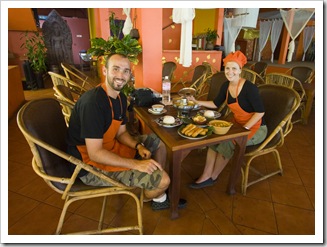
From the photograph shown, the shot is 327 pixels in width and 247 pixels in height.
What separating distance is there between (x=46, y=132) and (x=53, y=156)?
0.14 m

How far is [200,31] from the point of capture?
7066mm

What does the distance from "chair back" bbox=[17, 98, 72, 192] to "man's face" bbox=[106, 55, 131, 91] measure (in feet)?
1.24

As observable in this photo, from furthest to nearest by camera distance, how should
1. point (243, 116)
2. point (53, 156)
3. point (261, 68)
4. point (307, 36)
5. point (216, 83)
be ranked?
point (307, 36), point (261, 68), point (216, 83), point (243, 116), point (53, 156)

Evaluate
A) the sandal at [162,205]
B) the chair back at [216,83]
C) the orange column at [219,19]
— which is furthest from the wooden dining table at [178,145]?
the orange column at [219,19]

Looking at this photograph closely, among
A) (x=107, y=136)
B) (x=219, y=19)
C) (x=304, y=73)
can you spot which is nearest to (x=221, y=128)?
(x=107, y=136)

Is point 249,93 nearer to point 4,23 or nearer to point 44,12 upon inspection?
point 4,23

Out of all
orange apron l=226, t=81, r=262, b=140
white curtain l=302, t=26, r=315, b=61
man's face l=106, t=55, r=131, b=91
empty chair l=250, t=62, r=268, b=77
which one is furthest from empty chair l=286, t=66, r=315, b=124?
white curtain l=302, t=26, r=315, b=61

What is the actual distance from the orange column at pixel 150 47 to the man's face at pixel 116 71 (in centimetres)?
112

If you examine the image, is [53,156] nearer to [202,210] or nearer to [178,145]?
[178,145]

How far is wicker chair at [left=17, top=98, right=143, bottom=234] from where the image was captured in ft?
3.22

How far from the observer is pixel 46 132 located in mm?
1104

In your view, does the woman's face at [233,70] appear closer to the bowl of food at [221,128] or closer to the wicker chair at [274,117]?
the wicker chair at [274,117]

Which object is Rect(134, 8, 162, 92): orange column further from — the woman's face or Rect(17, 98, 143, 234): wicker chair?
Rect(17, 98, 143, 234): wicker chair

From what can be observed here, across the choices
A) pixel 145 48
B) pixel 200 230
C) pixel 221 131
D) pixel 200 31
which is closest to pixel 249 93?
pixel 221 131
